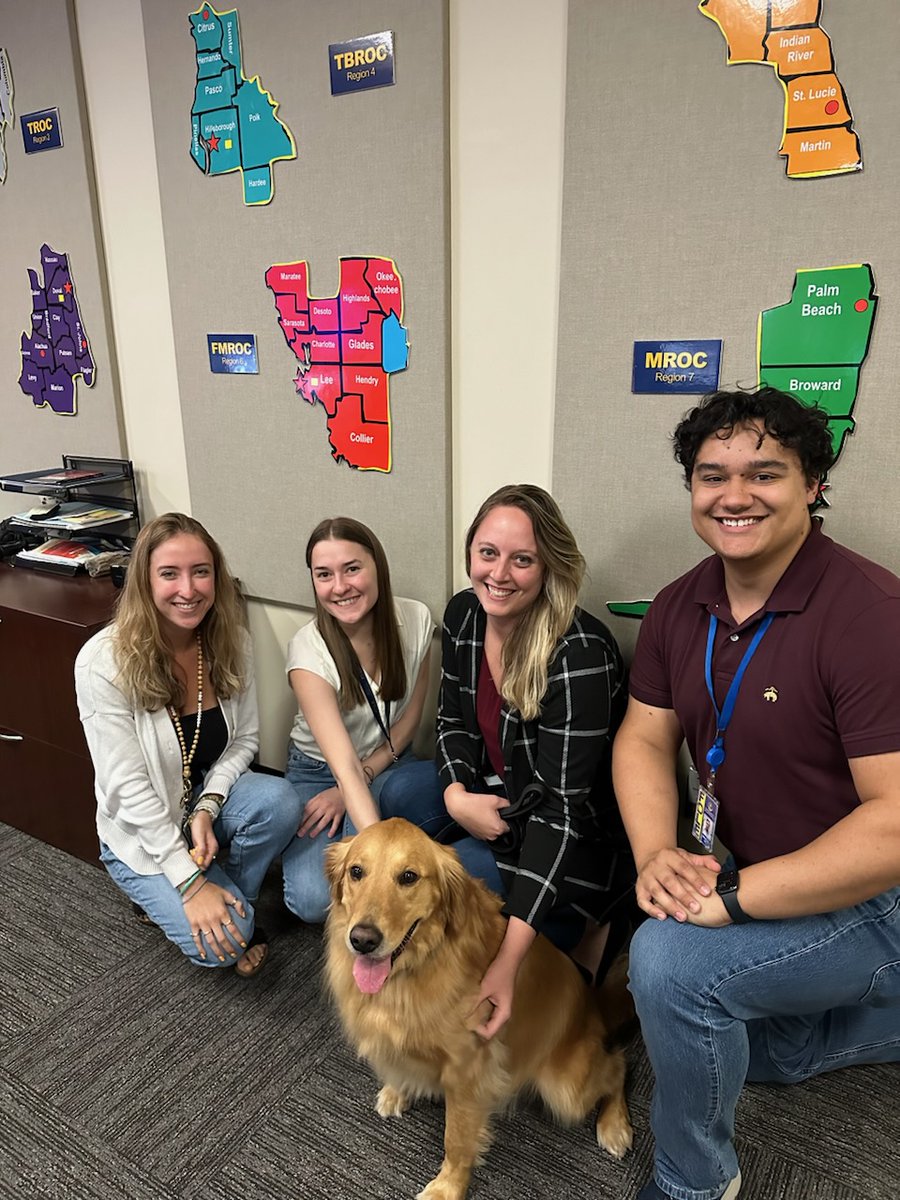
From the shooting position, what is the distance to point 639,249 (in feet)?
5.65

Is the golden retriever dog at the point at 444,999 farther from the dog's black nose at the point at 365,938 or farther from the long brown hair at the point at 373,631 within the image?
the long brown hair at the point at 373,631

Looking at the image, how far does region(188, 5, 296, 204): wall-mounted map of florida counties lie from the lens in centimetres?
210

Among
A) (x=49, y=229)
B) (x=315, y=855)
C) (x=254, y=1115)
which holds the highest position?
(x=49, y=229)

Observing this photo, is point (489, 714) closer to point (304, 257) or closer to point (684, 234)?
point (684, 234)

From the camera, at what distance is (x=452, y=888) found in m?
1.44

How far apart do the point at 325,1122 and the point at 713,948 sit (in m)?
0.92

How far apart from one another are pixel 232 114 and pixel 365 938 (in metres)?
2.14

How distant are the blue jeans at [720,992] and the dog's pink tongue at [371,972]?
439mm

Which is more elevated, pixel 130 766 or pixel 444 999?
pixel 130 766

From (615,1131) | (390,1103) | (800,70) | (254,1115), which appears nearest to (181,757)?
(254,1115)

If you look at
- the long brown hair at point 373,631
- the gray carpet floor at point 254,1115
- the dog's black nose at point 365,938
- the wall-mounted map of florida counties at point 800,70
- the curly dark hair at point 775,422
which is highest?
the wall-mounted map of florida counties at point 800,70

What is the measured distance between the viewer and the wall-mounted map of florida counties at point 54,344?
271cm

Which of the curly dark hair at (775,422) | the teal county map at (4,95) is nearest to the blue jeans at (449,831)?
the curly dark hair at (775,422)

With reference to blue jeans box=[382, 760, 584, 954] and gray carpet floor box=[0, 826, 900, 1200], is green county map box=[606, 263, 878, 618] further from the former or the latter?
gray carpet floor box=[0, 826, 900, 1200]
